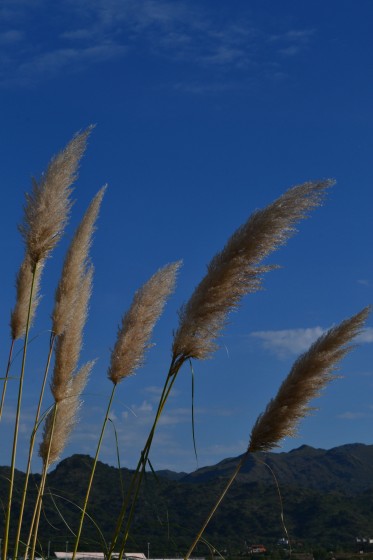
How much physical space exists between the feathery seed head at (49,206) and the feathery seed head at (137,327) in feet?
1.40

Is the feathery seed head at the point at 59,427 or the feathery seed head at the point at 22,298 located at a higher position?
the feathery seed head at the point at 22,298

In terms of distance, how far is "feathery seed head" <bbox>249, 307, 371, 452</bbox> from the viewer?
10.5 ft

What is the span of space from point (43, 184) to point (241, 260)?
89 cm

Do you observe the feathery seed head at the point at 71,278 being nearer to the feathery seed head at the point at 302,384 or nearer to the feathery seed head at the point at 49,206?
the feathery seed head at the point at 49,206

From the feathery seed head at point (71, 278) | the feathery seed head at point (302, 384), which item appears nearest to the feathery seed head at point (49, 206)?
the feathery seed head at point (71, 278)

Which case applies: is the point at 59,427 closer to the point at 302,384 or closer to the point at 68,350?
the point at 68,350

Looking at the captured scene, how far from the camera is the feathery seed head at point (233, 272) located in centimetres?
313

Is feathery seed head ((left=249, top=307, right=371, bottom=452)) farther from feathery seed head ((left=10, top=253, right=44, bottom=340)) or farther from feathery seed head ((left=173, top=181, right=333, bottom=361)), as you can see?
feathery seed head ((left=10, top=253, right=44, bottom=340))

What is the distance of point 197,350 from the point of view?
3.19 m

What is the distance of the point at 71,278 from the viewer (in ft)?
12.3

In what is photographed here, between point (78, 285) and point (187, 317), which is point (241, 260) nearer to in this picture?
point (187, 317)

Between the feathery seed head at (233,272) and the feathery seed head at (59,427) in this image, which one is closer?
the feathery seed head at (233,272)

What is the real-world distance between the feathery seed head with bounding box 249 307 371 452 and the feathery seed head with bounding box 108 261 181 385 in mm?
625

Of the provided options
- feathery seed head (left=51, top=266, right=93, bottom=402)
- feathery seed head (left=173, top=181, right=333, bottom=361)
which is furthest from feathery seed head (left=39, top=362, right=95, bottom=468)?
feathery seed head (left=173, top=181, right=333, bottom=361)
